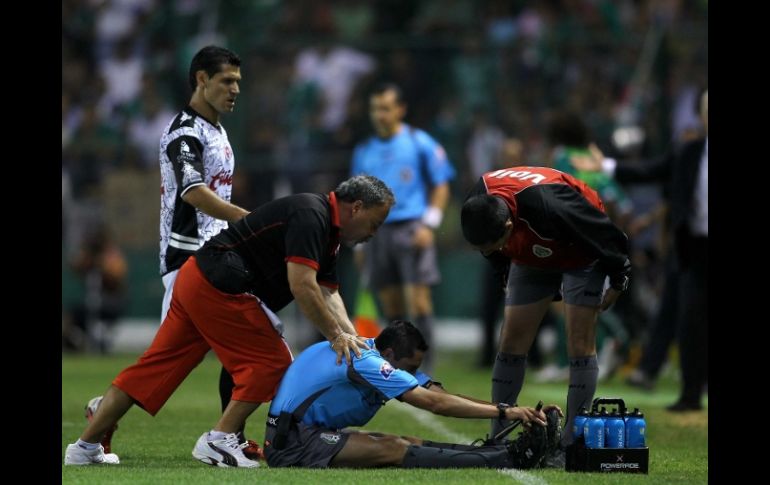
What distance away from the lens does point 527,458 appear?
7.58 meters

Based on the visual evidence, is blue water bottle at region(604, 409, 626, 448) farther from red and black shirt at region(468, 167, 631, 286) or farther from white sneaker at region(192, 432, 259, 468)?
white sneaker at region(192, 432, 259, 468)

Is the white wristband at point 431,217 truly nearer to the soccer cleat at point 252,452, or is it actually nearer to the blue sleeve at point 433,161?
the blue sleeve at point 433,161

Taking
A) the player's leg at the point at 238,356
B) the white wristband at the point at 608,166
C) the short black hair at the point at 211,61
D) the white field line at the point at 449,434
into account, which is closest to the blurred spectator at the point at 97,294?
the white field line at the point at 449,434

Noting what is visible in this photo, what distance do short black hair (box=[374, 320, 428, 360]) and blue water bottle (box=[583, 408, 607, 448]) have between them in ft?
3.16

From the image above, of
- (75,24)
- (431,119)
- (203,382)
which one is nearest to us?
(203,382)

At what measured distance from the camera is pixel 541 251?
7.89 metres

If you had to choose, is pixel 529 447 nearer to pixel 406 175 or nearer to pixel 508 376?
pixel 508 376

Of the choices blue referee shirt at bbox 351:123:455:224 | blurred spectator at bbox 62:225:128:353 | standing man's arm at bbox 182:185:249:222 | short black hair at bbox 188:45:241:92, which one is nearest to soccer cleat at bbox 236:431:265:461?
standing man's arm at bbox 182:185:249:222

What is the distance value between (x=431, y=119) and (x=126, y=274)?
4.80 metres

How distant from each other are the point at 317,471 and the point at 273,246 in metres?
1.22

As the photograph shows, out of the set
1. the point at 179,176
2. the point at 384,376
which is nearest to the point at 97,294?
the point at 179,176

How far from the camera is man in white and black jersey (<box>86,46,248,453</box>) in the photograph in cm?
828
